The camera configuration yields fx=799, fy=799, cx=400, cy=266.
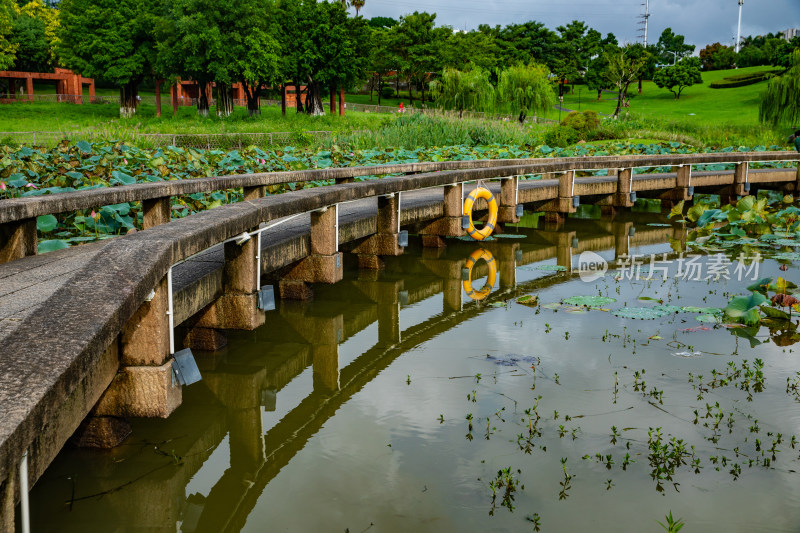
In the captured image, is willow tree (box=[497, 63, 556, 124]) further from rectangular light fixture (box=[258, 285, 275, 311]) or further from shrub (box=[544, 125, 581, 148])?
rectangular light fixture (box=[258, 285, 275, 311])

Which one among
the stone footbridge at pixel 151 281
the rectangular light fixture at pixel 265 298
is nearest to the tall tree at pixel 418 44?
the stone footbridge at pixel 151 281

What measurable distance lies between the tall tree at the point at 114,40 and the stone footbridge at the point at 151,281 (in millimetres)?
44256

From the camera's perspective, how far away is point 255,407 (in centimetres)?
482

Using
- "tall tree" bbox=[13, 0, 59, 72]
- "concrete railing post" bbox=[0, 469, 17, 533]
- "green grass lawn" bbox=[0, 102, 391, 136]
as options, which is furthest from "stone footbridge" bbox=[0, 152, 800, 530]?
"tall tree" bbox=[13, 0, 59, 72]

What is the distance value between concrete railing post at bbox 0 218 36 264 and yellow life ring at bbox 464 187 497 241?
627cm

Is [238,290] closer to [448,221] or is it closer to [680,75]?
[448,221]

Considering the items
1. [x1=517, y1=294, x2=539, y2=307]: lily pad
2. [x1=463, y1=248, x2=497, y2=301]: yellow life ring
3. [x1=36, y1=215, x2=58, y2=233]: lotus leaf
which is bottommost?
[x1=463, y1=248, x2=497, y2=301]: yellow life ring

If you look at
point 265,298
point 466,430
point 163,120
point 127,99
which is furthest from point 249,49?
point 466,430

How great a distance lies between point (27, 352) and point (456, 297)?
240 inches

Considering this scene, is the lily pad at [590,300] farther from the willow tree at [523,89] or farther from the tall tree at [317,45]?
the tall tree at [317,45]

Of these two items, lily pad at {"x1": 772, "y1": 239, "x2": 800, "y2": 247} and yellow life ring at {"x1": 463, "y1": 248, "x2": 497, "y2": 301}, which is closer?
yellow life ring at {"x1": 463, "y1": 248, "x2": 497, "y2": 301}

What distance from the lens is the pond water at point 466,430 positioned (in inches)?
137

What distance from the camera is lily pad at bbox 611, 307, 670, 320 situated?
22.5ft

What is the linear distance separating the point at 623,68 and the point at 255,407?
74757 millimetres
